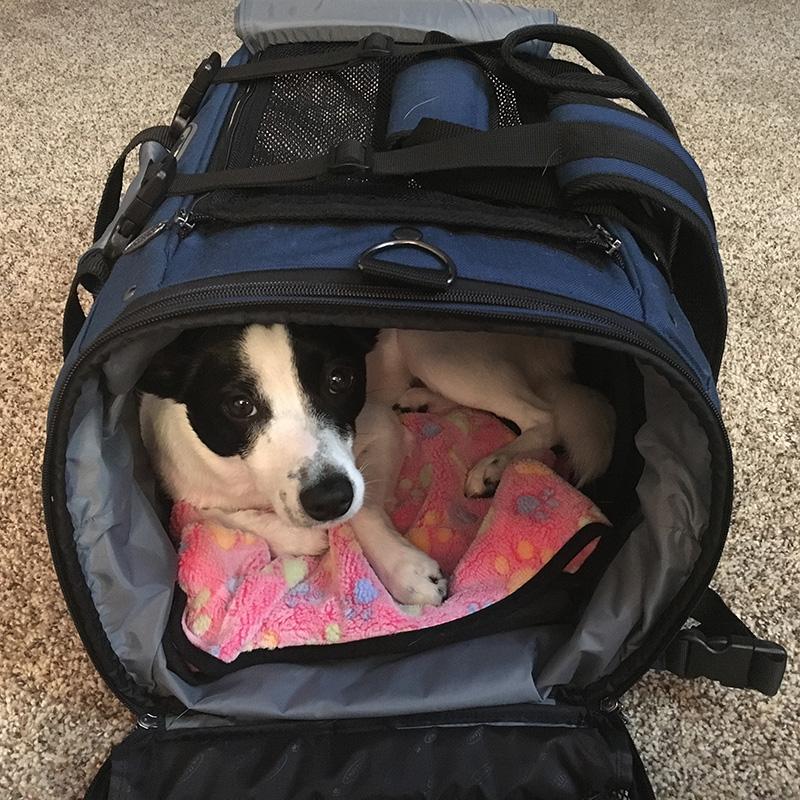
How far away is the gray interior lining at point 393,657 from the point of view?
1.11 metres

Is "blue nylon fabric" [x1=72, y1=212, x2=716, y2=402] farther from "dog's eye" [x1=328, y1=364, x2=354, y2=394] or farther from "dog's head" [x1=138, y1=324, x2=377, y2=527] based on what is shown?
"dog's eye" [x1=328, y1=364, x2=354, y2=394]

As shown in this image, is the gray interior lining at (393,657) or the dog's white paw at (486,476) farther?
the dog's white paw at (486,476)

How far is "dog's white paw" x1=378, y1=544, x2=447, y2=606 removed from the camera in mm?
1364

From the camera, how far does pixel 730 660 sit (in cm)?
116

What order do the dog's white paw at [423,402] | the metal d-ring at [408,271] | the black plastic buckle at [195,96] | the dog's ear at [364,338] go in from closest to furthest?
the metal d-ring at [408,271]
the dog's ear at [364,338]
the black plastic buckle at [195,96]
the dog's white paw at [423,402]

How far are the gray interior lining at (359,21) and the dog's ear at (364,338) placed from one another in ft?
2.09

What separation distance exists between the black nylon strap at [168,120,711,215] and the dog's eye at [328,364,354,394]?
315 mm

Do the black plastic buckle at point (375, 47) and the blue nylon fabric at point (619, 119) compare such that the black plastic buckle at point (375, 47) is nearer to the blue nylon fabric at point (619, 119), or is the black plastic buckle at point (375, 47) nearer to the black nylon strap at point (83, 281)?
the blue nylon fabric at point (619, 119)

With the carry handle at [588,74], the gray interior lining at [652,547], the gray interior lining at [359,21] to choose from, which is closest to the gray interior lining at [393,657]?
the gray interior lining at [652,547]

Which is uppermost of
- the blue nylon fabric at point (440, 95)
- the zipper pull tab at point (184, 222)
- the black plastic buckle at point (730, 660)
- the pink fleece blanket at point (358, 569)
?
the blue nylon fabric at point (440, 95)

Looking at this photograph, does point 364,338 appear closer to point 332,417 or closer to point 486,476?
point 332,417

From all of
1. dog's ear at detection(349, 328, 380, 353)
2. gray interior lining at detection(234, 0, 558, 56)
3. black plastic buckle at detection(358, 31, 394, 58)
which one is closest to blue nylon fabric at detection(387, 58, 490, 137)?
black plastic buckle at detection(358, 31, 394, 58)

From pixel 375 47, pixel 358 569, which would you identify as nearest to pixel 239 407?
pixel 358 569

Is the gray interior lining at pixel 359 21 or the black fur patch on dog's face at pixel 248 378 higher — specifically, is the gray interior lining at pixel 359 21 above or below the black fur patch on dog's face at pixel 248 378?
above
